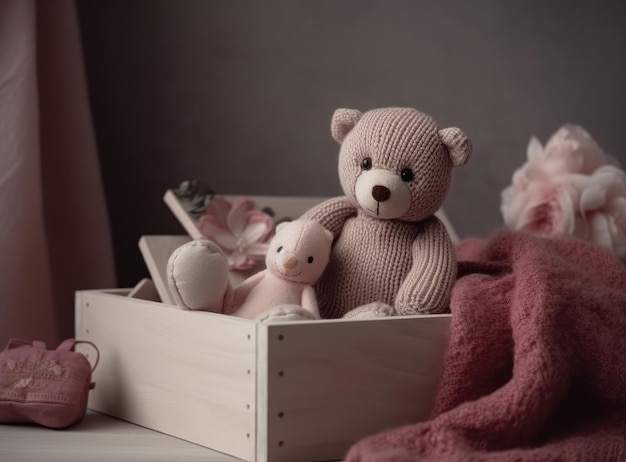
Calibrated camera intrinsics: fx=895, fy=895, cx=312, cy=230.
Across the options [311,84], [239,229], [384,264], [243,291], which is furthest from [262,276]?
[311,84]

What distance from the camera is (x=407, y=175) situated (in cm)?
98

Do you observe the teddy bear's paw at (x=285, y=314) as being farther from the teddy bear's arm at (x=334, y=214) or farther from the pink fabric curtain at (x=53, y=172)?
the pink fabric curtain at (x=53, y=172)

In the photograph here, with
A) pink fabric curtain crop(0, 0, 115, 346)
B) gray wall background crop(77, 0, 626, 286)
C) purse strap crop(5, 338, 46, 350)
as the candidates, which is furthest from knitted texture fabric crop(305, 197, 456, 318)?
gray wall background crop(77, 0, 626, 286)

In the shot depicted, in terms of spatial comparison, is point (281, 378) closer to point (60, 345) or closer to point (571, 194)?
point (60, 345)

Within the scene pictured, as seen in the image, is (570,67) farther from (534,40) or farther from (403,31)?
(403,31)

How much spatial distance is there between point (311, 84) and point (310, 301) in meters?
0.75

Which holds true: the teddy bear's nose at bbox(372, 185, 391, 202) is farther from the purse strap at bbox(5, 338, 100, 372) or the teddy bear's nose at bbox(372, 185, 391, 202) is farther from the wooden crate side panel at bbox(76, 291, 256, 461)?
the purse strap at bbox(5, 338, 100, 372)

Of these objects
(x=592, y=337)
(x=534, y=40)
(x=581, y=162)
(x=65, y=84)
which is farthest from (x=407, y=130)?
(x=534, y=40)

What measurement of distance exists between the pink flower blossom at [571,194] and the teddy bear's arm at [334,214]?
414 mm

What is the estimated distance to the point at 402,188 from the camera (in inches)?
38.2

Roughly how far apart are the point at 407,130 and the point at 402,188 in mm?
66

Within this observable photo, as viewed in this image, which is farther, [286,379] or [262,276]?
[262,276]

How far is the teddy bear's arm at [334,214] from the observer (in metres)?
1.05

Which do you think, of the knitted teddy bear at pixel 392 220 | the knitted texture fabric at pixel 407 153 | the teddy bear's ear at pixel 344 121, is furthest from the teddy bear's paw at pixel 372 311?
the teddy bear's ear at pixel 344 121
